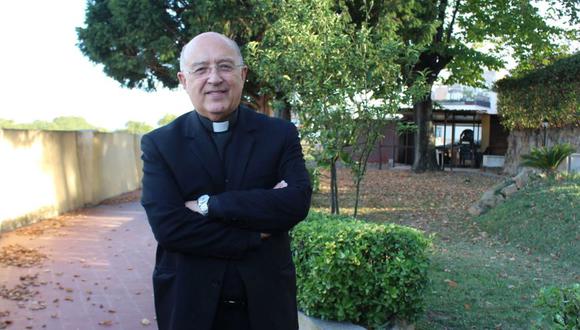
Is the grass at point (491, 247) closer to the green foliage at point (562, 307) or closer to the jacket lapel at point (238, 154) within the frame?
the green foliage at point (562, 307)

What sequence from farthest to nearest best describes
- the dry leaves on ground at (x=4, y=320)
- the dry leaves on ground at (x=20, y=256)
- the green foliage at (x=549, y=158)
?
1. the green foliage at (x=549, y=158)
2. the dry leaves on ground at (x=20, y=256)
3. the dry leaves on ground at (x=4, y=320)

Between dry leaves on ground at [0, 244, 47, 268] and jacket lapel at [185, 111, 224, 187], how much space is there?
6.14 metres

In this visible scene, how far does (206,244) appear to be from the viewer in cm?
217

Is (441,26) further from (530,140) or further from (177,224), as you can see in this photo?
(177,224)

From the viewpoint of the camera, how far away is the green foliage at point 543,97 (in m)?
16.3

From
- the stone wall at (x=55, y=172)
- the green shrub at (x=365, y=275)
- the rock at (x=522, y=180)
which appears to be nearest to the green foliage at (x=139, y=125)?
the stone wall at (x=55, y=172)

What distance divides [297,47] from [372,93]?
1.02 metres

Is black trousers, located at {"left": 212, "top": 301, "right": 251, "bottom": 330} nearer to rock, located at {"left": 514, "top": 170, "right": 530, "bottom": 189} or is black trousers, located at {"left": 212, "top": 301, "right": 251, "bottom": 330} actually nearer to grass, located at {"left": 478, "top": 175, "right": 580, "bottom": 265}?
grass, located at {"left": 478, "top": 175, "right": 580, "bottom": 265}

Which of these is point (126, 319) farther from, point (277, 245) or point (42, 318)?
point (277, 245)

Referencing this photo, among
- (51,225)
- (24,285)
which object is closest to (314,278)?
(24,285)

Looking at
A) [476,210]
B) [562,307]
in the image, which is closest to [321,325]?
[562,307]

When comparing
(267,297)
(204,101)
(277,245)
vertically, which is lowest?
(267,297)

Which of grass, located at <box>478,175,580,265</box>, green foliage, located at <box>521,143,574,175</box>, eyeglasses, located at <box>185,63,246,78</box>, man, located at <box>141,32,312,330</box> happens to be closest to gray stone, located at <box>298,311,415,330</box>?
man, located at <box>141,32,312,330</box>

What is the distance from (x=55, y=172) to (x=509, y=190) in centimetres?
917
